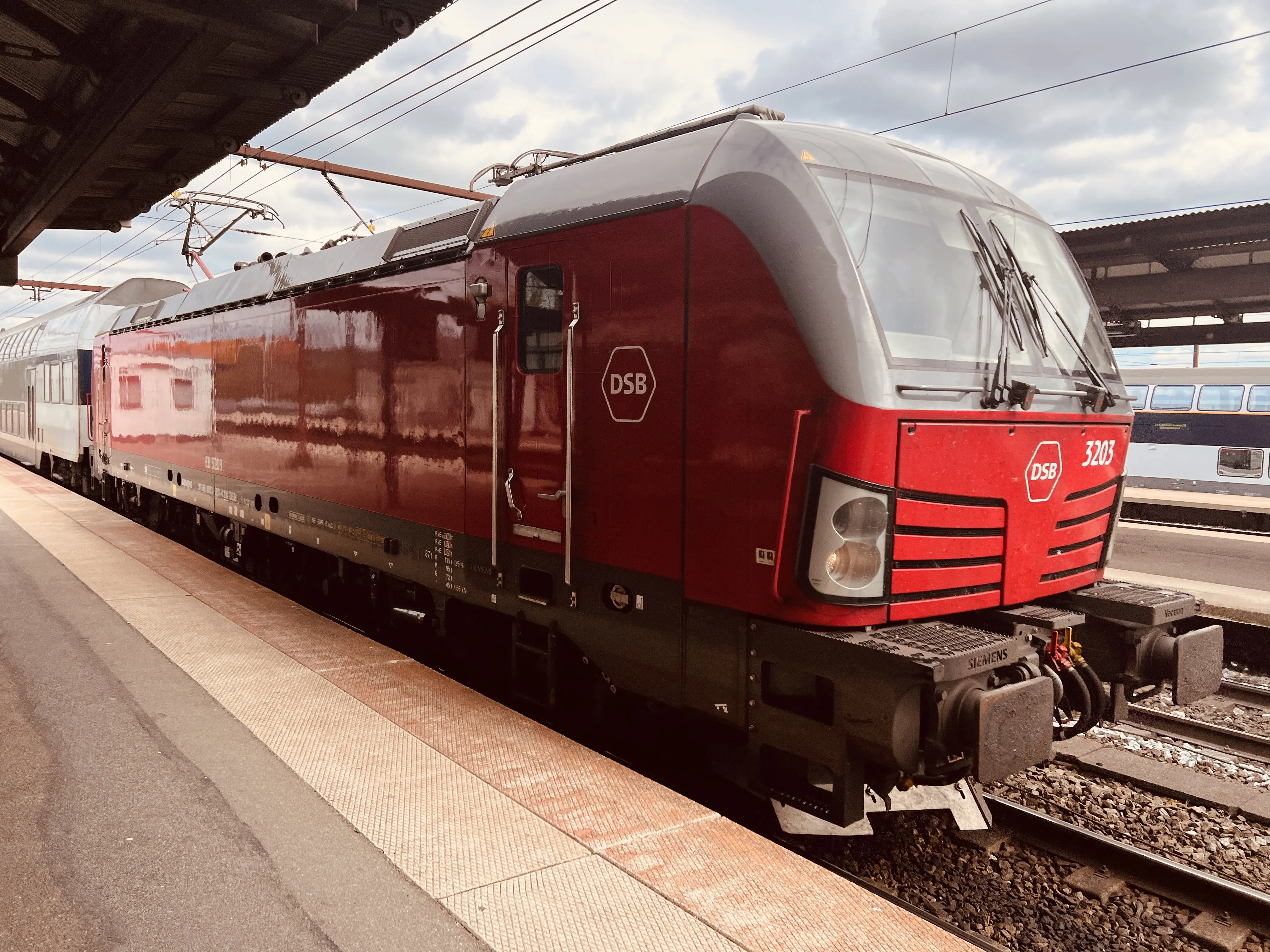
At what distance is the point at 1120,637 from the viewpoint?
471 centimetres

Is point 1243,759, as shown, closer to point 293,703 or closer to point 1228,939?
point 1228,939

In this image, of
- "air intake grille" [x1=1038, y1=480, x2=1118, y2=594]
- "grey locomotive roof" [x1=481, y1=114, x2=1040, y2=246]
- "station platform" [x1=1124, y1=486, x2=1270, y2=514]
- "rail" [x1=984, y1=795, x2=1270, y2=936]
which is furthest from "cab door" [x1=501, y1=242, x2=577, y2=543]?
"station platform" [x1=1124, y1=486, x2=1270, y2=514]

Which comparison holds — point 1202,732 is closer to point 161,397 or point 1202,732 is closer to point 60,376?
point 161,397

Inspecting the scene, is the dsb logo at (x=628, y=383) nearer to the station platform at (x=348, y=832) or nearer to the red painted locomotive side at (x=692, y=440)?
the red painted locomotive side at (x=692, y=440)

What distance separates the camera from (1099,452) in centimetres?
485

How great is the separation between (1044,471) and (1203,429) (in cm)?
2209

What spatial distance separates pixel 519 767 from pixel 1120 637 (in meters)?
3.09

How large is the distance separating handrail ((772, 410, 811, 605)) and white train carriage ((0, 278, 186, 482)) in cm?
1512

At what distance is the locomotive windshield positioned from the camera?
404 centimetres

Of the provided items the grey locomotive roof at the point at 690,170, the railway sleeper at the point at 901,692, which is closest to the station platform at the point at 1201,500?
the railway sleeper at the point at 901,692

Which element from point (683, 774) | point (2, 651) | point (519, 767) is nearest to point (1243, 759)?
point (683, 774)

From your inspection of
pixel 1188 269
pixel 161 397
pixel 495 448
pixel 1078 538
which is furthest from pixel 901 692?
pixel 1188 269

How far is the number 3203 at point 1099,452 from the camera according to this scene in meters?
4.75

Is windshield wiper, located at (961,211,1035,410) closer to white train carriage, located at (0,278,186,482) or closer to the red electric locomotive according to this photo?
the red electric locomotive
